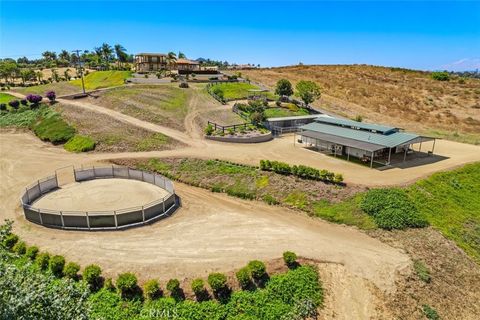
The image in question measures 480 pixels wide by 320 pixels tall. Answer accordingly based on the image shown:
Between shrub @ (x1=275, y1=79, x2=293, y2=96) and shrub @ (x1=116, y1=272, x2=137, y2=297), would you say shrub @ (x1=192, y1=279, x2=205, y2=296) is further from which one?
shrub @ (x1=275, y1=79, x2=293, y2=96)

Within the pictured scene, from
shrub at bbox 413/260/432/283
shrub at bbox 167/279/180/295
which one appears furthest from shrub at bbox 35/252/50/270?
shrub at bbox 413/260/432/283

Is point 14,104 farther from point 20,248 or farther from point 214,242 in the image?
point 214,242

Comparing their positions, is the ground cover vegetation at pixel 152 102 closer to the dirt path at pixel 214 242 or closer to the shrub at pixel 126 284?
the dirt path at pixel 214 242

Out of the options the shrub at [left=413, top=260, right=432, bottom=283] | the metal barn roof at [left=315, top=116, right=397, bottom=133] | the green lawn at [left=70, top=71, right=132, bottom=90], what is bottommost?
the shrub at [left=413, top=260, right=432, bottom=283]

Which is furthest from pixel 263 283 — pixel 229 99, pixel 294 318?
pixel 229 99

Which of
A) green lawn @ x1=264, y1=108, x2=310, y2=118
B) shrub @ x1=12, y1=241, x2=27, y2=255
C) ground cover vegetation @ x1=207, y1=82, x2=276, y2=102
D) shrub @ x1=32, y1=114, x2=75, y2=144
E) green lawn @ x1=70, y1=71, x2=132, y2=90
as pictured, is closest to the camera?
shrub @ x1=12, y1=241, x2=27, y2=255

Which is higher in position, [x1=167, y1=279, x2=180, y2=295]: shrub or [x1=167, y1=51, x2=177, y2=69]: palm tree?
[x1=167, y1=51, x2=177, y2=69]: palm tree

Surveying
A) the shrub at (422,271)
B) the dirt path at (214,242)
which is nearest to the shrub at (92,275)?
the dirt path at (214,242)

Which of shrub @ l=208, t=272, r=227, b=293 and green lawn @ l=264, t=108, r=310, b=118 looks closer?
shrub @ l=208, t=272, r=227, b=293

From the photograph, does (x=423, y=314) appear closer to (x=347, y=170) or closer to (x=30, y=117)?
(x=347, y=170)
